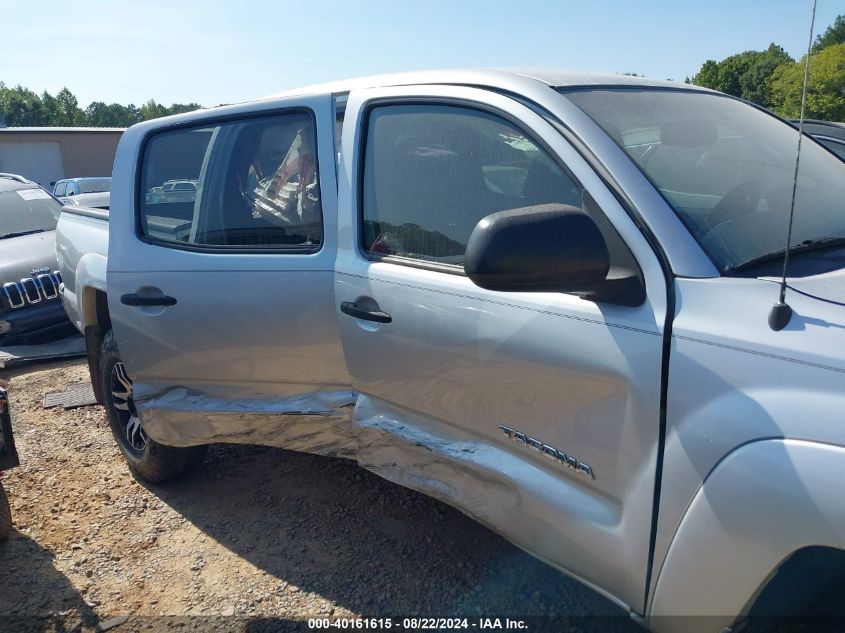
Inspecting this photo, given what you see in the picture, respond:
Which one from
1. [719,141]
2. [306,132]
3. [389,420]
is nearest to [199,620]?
[389,420]

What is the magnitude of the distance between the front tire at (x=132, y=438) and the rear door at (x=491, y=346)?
1.52 metres

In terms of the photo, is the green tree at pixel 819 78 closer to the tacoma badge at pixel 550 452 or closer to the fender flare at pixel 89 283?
the tacoma badge at pixel 550 452

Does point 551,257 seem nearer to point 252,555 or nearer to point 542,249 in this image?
point 542,249

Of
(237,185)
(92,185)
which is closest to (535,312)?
(237,185)

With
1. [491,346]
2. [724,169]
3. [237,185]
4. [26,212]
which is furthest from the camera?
[26,212]

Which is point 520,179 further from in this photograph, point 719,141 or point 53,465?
point 53,465

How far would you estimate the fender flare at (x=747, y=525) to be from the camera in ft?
4.56

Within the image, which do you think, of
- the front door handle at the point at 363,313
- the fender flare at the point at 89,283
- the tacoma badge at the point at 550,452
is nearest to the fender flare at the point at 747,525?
the tacoma badge at the point at 550,452

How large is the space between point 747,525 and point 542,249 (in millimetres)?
773

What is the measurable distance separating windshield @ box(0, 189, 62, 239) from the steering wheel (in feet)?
25.0

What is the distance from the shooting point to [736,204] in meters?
2.00

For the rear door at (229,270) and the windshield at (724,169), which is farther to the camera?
the rear door at (229,270)

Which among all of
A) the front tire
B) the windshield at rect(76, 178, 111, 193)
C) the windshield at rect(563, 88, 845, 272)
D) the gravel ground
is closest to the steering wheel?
the windshield at rect(563, 88, 845, 272)

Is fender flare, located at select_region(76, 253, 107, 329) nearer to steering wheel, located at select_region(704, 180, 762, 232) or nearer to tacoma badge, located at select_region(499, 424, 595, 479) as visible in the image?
tacoma badge, located at select_region(499, 424, 595, 479)
